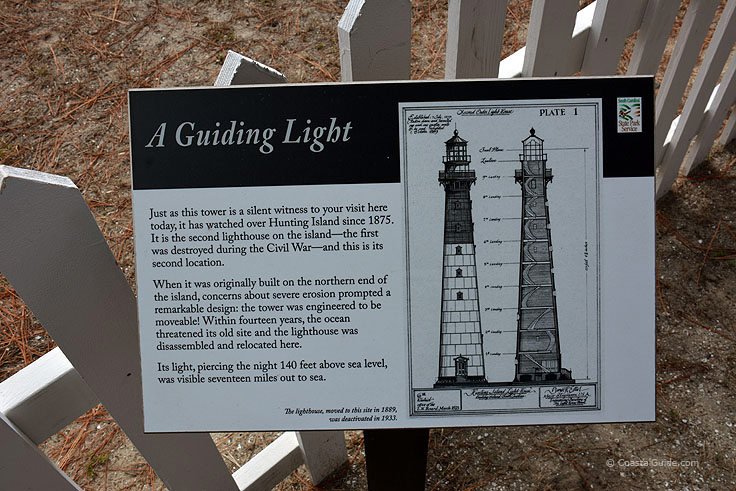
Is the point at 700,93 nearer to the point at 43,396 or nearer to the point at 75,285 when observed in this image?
the point at 75,285

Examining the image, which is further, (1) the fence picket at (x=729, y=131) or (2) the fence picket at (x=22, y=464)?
(1) the fence picket at (x=729, y=131)

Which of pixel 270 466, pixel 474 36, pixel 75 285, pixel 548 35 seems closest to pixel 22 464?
pixel 75 285

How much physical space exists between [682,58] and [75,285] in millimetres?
1939

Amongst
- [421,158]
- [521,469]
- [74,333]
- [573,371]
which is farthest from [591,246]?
[521,469]

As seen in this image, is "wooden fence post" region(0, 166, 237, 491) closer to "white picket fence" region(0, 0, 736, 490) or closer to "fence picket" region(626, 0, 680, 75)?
"white picket fence" region(0, 0, 736, 490)

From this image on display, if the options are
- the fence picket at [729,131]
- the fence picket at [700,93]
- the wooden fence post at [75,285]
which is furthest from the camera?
the fence picket at [729,131]

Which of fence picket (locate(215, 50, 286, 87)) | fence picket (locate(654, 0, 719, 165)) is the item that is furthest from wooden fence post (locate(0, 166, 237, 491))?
fence picket (locate(654, 0, 719, 165))

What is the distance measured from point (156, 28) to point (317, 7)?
0.85 metres

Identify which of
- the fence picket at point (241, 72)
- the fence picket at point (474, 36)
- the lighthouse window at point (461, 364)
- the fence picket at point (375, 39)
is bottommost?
the lighthouse window at point (461, 364)

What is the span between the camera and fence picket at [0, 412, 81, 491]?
1.01 meters

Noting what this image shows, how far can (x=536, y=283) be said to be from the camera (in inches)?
37.2

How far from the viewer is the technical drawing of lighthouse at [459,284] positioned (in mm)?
920

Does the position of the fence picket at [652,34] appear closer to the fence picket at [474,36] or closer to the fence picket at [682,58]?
the fence picket at [682,58]

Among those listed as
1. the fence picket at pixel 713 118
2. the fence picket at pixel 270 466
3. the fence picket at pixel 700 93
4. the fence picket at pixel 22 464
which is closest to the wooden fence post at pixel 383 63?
the fence picket at pixel 270 466
